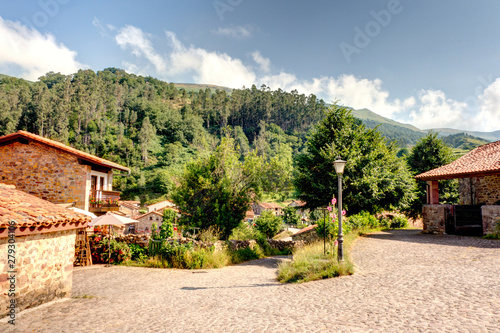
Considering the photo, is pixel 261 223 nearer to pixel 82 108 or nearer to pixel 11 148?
pixel 11 148

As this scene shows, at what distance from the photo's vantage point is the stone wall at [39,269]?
21.7 feet

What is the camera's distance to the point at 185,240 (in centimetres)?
1675

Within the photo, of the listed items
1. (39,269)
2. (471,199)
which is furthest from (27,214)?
(471,199)

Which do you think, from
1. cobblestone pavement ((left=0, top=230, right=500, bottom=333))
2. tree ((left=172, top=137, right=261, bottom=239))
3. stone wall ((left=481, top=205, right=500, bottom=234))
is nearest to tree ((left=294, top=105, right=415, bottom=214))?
tree ((left=172, top=137, right=261, bottom=239))

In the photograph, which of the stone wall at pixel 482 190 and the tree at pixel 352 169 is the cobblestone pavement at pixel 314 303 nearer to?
the tree at pixel 352 169

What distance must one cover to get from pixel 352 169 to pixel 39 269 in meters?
17.0

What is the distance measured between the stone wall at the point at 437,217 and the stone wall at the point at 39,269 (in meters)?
17.7

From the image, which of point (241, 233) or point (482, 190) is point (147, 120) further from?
point (482, 190)

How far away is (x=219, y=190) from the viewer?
964 inches

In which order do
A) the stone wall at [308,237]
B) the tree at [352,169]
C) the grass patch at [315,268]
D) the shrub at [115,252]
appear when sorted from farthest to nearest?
the stone wall at [308,237]
the tree at [352,169]
the shrub at [115,252]
the grass patch at [315,268]

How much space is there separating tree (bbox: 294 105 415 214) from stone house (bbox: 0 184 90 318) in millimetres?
14926

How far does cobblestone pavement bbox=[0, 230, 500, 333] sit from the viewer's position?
17.4 feet

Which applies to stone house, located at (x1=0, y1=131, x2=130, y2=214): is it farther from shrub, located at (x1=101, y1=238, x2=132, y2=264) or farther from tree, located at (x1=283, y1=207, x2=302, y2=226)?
tree, located at (x1=283, y1=207, x2=302, y2=226)

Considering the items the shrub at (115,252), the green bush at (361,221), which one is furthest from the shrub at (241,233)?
the shrub at (115,252)
